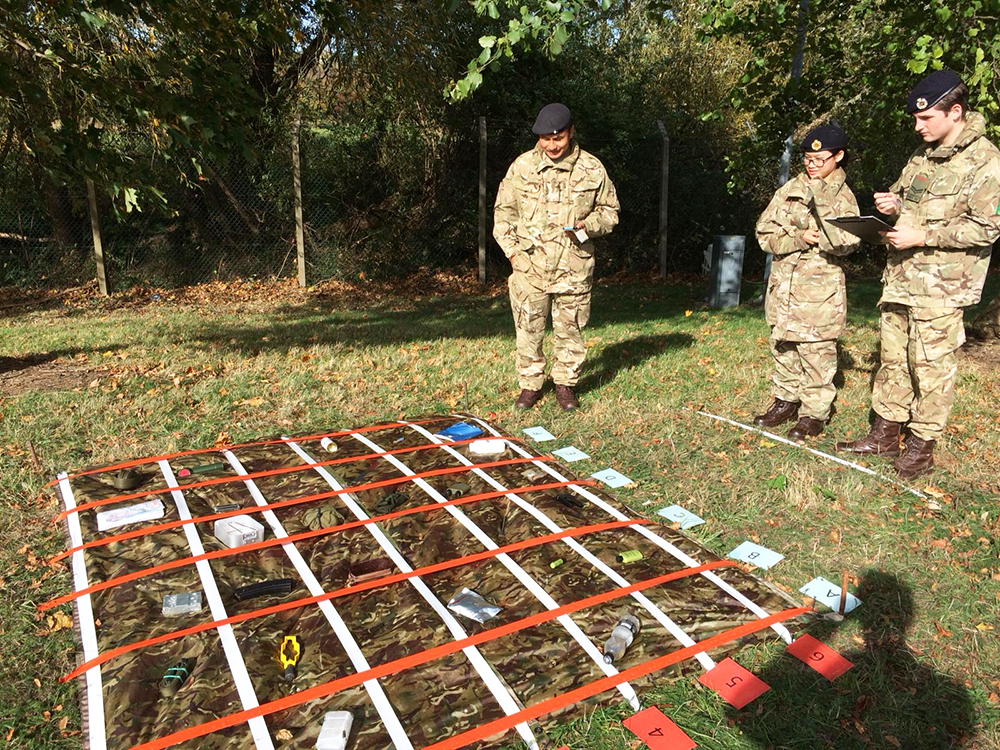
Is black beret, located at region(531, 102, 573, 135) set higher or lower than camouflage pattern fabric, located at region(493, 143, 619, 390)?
higher

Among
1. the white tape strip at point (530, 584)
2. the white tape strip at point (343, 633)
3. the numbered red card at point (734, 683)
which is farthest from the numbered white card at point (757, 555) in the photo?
the white tape strip at point (343, 633)

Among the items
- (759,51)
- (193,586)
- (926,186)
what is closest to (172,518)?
(193,586)

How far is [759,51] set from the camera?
7023 mm

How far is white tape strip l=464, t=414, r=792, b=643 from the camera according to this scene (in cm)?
289

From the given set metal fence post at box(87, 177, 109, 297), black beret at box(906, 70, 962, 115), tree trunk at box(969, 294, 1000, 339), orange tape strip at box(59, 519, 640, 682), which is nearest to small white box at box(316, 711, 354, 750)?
orange tape strip at box(59, 519, 640, 682)

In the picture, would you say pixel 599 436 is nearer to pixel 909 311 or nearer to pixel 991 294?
pixel 909 311

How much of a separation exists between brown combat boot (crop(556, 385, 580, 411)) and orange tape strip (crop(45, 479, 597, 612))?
4.29 ft

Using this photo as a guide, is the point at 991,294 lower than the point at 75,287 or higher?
lower

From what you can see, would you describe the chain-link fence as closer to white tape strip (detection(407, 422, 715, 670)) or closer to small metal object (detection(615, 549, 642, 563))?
white tape strip (detection(407, 422, 715, 670))

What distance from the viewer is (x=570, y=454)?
4629 mm

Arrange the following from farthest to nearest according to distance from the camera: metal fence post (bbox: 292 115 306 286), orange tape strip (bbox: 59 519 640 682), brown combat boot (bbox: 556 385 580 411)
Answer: metal fence post (bbox: 292 115 306 286), brown combat boot (bbox: 556 385 580 411), orange tape strip (bbox: 59 519 640 682)

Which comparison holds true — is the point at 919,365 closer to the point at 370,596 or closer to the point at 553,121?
the point at 553,121

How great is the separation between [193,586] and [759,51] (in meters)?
6.97

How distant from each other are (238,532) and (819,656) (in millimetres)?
2549
